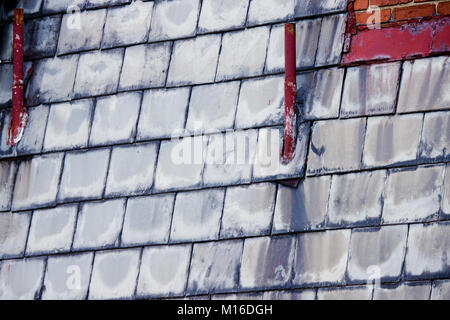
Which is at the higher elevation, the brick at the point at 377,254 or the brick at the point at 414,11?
the brick at the point at 414,11

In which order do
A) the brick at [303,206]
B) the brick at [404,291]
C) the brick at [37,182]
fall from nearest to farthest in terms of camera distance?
the brick at [404,291] → the brick at [303,206] → the brick at [37,182]

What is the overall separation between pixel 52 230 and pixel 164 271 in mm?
796

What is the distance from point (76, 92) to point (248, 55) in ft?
3.70

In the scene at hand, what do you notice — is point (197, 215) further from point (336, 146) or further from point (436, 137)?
point (436, 137)

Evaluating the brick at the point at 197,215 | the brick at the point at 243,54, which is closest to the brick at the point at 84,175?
the brick at the point at 197,215

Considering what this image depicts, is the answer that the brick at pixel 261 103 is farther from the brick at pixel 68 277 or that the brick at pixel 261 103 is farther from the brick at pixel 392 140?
the brick at pixel 68 277

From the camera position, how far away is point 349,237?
4617 mm

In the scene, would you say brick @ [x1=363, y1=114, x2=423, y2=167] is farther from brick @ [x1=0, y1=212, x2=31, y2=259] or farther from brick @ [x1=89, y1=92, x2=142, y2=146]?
brick @ [x1=0, y1=212, x2=31, y2=259]

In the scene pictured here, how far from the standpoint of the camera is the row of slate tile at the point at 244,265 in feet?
14.7

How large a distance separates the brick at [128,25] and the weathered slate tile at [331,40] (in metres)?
1.12

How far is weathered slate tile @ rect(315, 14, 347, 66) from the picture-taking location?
4.94 meters

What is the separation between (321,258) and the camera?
4.65m

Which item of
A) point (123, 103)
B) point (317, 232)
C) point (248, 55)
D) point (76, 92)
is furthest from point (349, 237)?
point (76, 92)

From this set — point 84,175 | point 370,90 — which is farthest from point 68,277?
point 370,90
